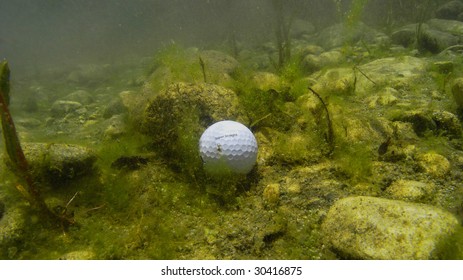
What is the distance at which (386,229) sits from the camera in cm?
259

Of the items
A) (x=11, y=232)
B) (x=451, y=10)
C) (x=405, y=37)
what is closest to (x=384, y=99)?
(x=11, y=232)

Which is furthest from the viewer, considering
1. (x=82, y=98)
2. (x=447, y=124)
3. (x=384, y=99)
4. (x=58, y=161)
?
(x=82, y=98)

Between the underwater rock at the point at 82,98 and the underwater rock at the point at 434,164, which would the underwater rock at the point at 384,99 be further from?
the underwater rock at the point at 82,98

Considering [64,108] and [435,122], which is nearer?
[435,122]

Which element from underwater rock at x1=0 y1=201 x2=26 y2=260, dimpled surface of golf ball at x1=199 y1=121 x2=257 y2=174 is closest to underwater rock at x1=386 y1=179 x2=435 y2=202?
dimpled surface of golf ball at x1=199 y1=121 x2=257 y2=174

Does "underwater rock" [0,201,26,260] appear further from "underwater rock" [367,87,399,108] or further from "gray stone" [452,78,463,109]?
"gray stone" [452,78,463,109]

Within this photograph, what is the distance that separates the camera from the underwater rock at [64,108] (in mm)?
7999

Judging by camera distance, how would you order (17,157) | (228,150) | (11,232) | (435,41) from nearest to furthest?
(17,157) < (11,232) < (228,150) < (435,41)

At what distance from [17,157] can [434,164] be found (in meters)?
4.56

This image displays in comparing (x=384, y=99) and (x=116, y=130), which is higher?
(x=384, y=99)

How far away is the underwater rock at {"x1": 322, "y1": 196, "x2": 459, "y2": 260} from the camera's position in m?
2.44

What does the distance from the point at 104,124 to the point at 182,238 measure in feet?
14.0

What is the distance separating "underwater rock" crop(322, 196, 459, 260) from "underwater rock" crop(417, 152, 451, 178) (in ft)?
2.91

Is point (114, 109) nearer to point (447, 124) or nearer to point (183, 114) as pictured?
point (183, 114)
